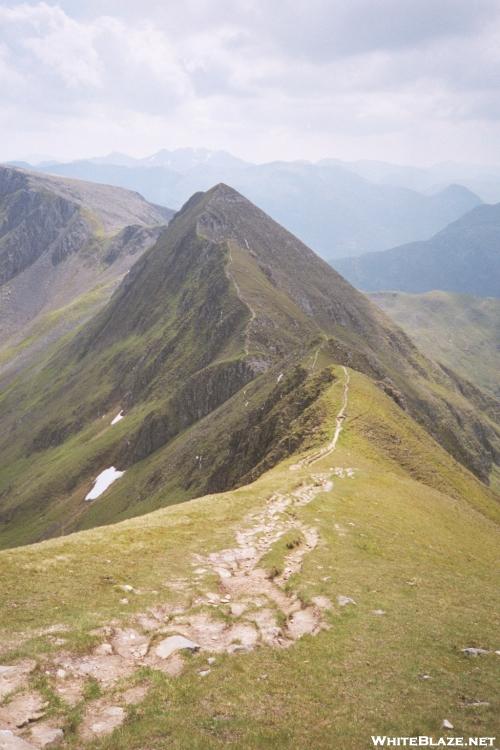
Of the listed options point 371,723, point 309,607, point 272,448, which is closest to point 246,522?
point 309,607

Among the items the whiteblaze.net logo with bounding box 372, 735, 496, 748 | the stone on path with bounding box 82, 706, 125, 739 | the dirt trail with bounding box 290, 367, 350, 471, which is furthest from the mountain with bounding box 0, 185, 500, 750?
the whiteblaze.net logo with bounding box 372, 735, 496, 748

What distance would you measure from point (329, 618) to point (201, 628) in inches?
235

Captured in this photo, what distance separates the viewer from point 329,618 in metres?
23.4

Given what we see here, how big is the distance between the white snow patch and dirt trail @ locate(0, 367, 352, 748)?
94.7 metres

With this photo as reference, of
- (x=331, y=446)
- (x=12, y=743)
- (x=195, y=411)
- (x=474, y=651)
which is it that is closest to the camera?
(x=12, y=743)

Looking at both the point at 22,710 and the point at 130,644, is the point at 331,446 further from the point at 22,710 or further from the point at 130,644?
the point at 22,710

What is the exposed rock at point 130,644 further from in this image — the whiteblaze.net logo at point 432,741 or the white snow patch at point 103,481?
the white snow patch at point 103,481

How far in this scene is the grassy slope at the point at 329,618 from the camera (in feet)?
51.3

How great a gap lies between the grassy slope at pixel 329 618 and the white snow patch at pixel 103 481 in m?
84.4

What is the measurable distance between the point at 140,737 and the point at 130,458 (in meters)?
115

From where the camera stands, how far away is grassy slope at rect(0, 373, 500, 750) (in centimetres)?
1565

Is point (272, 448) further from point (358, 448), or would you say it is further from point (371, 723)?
point (371, 723)

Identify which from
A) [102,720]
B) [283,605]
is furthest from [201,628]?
[102,720]

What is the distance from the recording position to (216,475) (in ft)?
247
